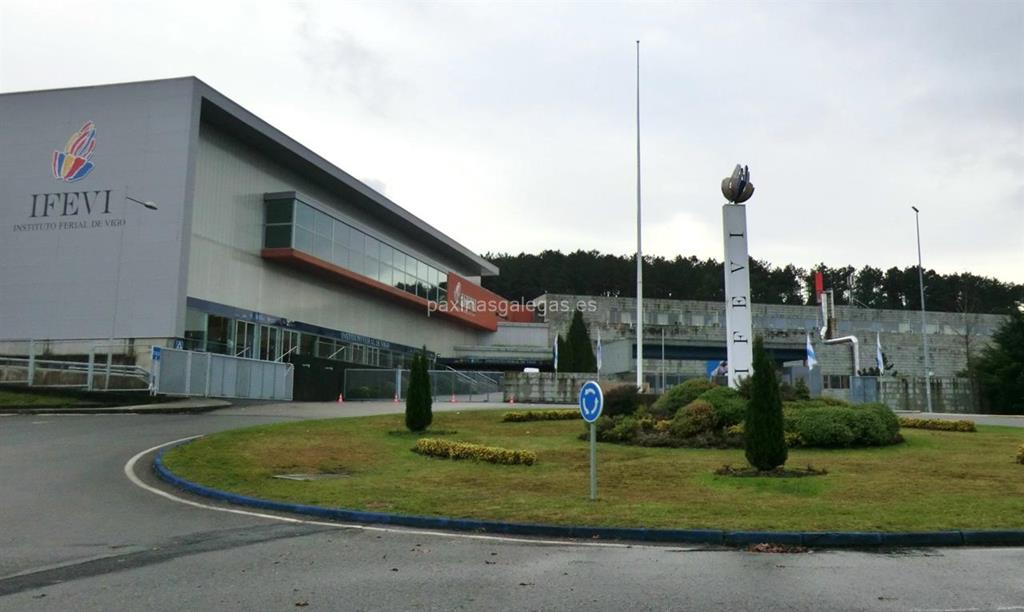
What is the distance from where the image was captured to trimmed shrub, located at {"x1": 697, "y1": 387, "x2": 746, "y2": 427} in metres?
20.0

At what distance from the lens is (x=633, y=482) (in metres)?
14.0

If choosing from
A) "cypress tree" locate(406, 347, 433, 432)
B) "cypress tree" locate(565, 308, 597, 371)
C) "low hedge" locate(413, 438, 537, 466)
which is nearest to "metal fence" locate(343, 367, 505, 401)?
"cypress tree" locate(565, 308, 597, 371)

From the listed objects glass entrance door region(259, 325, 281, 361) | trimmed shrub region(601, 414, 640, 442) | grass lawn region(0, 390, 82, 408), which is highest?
glass entrance door region(259, 325, 281, 361)

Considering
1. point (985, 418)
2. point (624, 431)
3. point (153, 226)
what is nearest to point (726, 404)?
point (624, 431)

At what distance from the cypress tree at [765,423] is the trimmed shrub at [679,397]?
7754 mm

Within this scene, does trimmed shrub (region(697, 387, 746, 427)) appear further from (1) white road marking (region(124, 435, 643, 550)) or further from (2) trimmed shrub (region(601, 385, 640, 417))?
(1) white road marking (region(124, 435, 643, 550))

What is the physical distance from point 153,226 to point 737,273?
78.1 ft

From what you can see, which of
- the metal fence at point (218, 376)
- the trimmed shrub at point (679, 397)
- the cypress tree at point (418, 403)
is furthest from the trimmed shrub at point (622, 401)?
the metal fence at point (218, 376)

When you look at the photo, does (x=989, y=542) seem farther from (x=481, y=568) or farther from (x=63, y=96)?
(x=63, y=96)

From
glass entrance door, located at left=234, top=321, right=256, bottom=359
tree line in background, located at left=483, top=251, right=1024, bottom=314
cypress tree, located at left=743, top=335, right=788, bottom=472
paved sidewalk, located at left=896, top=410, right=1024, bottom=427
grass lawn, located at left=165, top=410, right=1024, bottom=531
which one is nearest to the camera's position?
grass lawn, located at left=165, top=410, right=1024, bottom=531

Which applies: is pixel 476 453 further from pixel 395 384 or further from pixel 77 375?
pixel 395 384

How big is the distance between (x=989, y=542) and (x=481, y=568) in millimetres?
6154

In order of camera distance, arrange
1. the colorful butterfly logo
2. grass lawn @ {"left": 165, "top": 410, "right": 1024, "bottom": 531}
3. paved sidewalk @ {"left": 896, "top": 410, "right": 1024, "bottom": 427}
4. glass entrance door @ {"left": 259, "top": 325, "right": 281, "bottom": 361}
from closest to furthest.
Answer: grass lawn @ {"left": 165, "top": 410, "right": 1024, "bottom": 531} < paved sidewalk @ {"left": 896, "top": 410, "right": 1024, "bottom": 427} < the colorful butterfly logo < glass entrance door @ {"left": 259, "top": 325, "right": 281, "bottom": 361}

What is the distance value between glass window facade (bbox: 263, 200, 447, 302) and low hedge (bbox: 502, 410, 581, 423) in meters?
18.9
